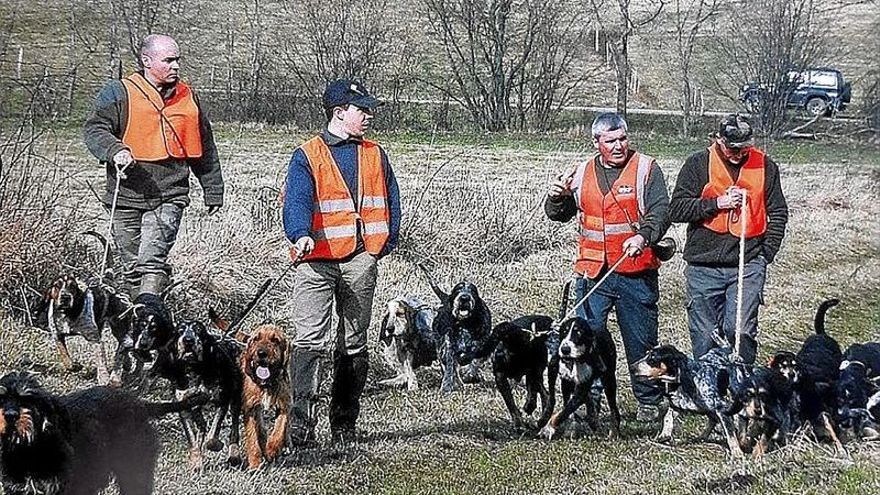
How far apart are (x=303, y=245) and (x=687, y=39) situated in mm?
9486

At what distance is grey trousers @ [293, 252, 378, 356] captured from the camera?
687 centimetres

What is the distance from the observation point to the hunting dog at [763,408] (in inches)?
281

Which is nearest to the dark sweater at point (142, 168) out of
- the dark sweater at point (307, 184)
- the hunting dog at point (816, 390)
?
the dark sweater at point (307, 184)

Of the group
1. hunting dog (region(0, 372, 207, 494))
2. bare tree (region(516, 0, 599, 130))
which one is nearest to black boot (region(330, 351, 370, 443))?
hunting dog (region(0, 372, 207, 494))

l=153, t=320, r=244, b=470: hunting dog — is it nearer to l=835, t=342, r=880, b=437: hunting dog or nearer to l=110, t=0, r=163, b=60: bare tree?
l=835, t=342, r=880, b=437: hunting dog

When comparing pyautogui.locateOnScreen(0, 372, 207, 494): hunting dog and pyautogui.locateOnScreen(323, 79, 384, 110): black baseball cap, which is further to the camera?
pyautogui.locateOnScreen(323, 79, 384, 110): black baseball cap

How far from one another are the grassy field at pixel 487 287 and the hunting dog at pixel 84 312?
0.90 ft

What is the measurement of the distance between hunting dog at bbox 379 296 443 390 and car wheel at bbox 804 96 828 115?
671cm

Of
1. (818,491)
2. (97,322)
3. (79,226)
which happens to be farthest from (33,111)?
(818,491)

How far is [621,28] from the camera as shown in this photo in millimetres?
14008

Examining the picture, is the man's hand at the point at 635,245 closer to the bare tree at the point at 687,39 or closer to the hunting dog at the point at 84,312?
the hunting dog at the point at 84,312

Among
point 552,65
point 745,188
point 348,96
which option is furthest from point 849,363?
point 552,65

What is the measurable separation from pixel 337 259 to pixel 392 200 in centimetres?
49

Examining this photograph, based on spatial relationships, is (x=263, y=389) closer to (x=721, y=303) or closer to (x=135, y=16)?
(x=721, y=303)
